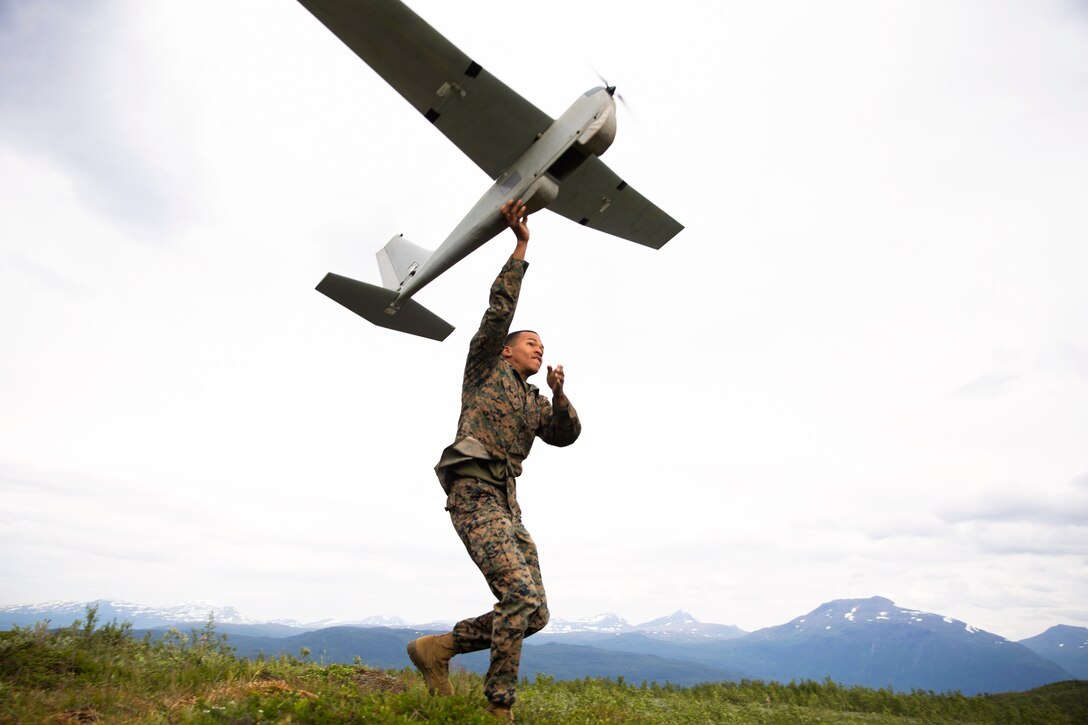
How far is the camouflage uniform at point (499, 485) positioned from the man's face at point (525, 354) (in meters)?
0.09

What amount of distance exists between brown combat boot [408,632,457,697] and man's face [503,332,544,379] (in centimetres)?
195

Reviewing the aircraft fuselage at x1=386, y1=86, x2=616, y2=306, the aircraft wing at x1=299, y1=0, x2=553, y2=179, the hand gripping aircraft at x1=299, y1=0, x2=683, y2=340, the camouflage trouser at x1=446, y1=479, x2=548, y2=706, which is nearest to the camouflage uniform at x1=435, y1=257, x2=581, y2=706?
the camouflage trouser at x1=446, y1=479, x2=548, y2=706

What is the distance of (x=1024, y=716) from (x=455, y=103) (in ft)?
37.1

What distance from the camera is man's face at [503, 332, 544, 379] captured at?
178 inches

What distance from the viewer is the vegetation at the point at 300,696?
3172mm

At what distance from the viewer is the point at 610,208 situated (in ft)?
35.8

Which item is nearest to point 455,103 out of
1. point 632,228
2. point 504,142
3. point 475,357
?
point 504,142

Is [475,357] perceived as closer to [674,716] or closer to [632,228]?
[674,716]

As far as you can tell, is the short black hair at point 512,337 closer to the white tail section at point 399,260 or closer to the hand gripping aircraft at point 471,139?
the hand gripping aircraft at point 471,139

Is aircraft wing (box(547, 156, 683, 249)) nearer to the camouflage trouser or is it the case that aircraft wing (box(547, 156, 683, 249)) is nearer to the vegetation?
the camouflage trouser

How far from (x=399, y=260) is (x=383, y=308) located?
160 cm

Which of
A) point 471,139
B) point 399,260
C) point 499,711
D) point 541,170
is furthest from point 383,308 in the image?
point 499,711

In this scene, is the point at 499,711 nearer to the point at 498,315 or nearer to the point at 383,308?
the point at 498,315

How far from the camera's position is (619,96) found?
848 centimetres
